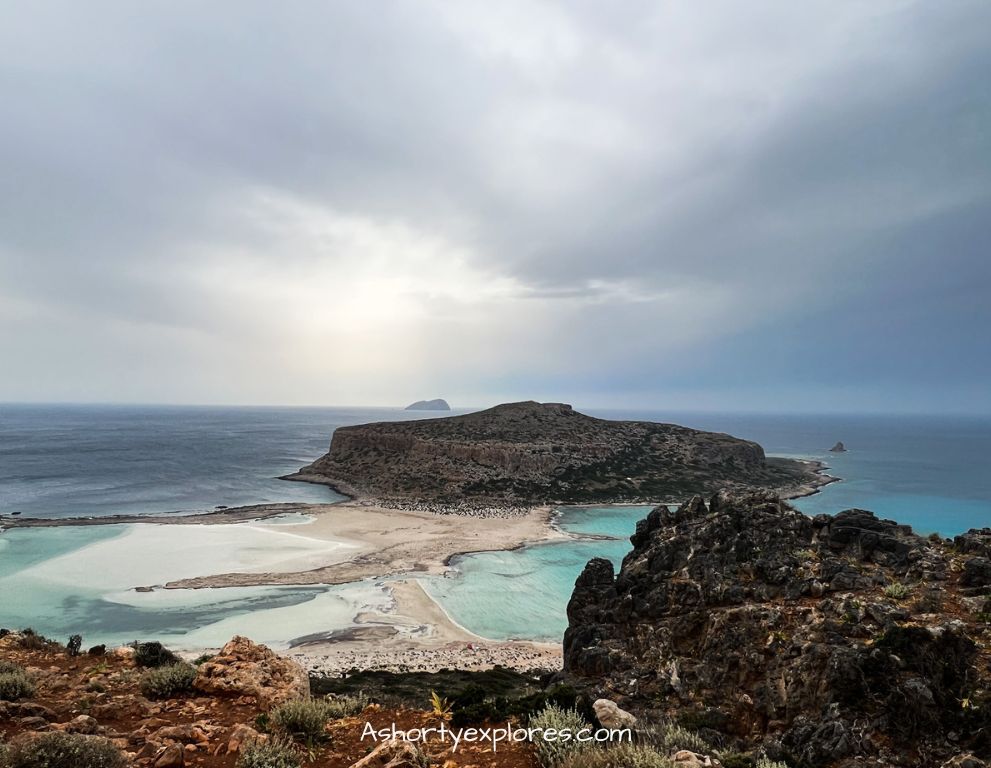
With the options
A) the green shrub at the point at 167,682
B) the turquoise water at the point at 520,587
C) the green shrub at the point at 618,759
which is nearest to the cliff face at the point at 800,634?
the green shrub at the point at 618,759

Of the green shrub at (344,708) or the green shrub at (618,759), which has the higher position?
the green shrub at (618,759)

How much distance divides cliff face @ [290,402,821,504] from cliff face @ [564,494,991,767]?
2274 inches

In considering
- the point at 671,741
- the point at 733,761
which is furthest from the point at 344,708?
the point at 733,761

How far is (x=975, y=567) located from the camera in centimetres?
1538

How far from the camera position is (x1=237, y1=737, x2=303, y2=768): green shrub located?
6.20 m

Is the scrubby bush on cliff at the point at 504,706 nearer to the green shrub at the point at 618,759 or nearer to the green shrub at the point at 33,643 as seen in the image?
the green shrub at the point at 618,759

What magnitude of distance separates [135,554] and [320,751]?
170 feet

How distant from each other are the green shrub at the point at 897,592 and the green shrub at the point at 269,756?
17002 millimetres

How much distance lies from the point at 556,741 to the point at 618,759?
1345 millimetres

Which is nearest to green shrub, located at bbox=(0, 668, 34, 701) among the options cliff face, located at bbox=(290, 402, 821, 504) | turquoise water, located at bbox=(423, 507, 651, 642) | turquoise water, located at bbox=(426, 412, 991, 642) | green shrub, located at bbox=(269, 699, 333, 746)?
green shrub, located at bbox=(269, 699, 333, 746)

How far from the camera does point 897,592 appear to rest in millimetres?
15008

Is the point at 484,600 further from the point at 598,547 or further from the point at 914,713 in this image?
the point at 914,713

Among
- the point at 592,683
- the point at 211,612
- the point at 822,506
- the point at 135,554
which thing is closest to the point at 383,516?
the point at 135,554

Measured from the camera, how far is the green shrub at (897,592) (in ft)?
49.2
